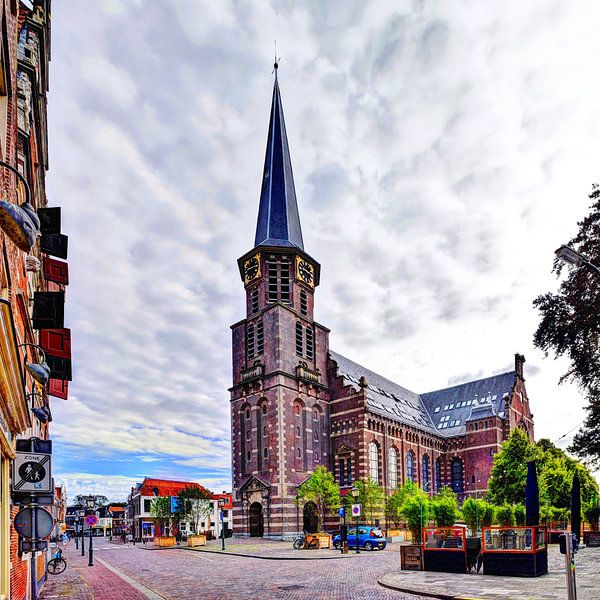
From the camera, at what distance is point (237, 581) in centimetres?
2084

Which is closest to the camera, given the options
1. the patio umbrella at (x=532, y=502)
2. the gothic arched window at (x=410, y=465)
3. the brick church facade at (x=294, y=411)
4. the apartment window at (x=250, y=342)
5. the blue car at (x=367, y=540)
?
the patio umbrella at (x=532, y=502)

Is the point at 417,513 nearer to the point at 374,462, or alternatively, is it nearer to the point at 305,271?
the point at 374,462

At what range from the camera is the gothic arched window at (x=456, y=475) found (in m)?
70.1

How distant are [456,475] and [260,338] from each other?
33.4 m

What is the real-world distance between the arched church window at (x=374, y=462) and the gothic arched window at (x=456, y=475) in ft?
58.5

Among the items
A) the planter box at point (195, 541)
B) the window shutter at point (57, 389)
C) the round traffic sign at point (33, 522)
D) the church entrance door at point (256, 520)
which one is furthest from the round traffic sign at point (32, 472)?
the church entrance door at point (256, 520)

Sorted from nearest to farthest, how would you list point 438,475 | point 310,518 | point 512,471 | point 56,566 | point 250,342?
point 56,566, point 512,471, point 310,518, point 250,342, point 438,475

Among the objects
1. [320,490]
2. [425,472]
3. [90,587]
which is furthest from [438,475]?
[90,587]

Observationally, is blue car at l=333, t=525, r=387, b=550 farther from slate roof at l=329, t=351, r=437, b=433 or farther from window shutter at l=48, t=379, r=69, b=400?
window shutter at l=48, t=379, r=69, b=400

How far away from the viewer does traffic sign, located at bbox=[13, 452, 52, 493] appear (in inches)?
404

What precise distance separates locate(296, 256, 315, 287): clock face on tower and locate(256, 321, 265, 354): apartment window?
675cm

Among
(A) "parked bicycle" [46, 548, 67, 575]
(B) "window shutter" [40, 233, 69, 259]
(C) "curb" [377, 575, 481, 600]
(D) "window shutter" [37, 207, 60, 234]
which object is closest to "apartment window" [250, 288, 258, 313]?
(A) "parked bicycle" [46, 548, 67, 575]

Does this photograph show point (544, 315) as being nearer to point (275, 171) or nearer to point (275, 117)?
point (275, 171)

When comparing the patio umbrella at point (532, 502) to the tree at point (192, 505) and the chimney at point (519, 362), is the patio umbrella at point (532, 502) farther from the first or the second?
the chimney at point (519, 362)
